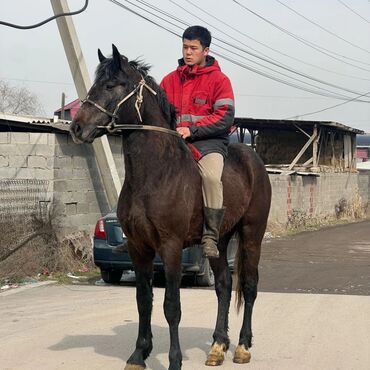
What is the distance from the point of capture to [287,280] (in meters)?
12.7

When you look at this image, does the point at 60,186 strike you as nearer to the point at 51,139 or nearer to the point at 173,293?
the point at 51,139

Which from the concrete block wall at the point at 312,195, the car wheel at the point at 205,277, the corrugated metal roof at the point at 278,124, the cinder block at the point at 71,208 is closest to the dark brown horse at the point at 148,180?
the car wheel at the point at 205,277

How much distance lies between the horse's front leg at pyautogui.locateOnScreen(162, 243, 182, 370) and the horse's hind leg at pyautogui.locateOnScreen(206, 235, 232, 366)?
75 cm

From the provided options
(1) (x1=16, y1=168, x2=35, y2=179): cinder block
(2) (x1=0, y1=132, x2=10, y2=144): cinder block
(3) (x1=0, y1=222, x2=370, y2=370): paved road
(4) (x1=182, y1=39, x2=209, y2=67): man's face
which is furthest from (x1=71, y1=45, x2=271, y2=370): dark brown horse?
(1) (x1=16, y1=168, x2=35, y2=179): cinder block

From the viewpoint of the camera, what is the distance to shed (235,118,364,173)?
104ft

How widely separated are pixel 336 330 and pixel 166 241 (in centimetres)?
294

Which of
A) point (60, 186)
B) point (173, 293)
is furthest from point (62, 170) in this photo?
point (173, 293)

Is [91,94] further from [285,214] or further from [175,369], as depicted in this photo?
[285,214]

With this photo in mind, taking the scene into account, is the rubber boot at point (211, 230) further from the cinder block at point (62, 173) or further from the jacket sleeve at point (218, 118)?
the cinder block at point (62, 173)

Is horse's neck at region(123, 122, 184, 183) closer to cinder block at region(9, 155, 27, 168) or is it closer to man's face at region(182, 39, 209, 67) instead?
man's face at region(182, 39, 209, 67)

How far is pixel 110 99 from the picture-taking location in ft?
18.4

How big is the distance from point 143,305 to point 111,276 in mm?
6157

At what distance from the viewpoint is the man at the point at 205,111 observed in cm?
603

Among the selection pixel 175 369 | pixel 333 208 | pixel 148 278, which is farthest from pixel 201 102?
pixel 333 208
